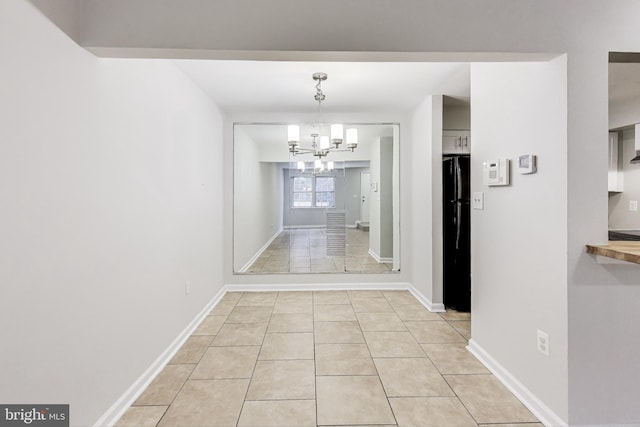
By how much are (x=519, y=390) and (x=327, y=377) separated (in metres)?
1.21

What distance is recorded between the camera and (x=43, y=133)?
1.36m

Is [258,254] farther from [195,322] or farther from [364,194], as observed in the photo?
[195,322]

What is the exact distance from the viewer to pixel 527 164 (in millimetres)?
1938

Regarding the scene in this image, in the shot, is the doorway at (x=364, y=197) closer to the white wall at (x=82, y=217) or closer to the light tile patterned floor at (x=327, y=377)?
the light tile patterned floor at (x=327, y=377)

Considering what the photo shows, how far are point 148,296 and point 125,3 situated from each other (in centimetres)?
175

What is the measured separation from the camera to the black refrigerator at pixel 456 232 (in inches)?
142

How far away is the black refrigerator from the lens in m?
3.60

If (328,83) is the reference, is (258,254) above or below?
below

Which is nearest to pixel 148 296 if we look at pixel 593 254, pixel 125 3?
pixel 125 3

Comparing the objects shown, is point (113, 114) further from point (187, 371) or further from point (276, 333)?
point (276, 333)

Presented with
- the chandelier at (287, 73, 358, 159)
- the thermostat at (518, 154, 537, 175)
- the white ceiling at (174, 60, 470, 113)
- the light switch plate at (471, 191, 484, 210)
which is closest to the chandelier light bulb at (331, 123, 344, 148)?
the chandelier at (287, 73, 358, 159)

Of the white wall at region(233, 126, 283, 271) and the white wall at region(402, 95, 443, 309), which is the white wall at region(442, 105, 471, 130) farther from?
the white wall at region(233, 126, 283, 271)

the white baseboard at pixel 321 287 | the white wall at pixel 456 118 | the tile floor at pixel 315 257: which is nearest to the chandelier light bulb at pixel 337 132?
the white wall at pixel 456 118

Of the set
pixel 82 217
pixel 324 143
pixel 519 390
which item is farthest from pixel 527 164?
pixel 324 143
